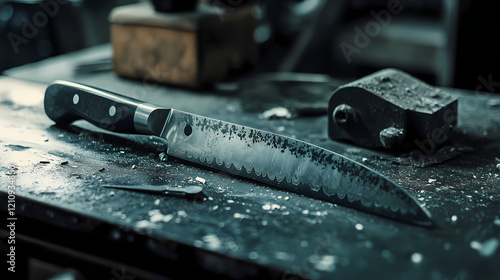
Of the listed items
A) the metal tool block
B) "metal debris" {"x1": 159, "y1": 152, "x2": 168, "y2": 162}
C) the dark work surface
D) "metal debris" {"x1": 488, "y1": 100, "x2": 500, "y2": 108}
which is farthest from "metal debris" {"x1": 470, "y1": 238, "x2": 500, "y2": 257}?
"metal debris" {"x1": 488, "y1": 100, "x2": 500, "y2": 108}

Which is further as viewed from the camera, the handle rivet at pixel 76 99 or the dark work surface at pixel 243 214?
the handle rivet at pixel 76 99

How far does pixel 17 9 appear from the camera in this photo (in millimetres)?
2699

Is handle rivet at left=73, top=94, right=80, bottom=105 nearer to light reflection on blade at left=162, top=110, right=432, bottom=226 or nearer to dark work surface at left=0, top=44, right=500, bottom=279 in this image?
dark work surface at left=0, top=44, right=500, bottom=279

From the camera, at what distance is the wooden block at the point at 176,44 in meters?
1.26

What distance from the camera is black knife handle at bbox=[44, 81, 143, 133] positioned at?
0.87m

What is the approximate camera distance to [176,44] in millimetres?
1267

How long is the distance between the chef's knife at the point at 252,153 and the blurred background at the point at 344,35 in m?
1.29

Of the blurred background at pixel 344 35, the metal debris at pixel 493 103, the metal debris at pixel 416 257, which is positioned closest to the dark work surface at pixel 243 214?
the metal debris at pixel 416 257

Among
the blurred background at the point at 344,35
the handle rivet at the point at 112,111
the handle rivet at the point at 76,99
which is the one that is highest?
the handle rivet at the point at 76,99

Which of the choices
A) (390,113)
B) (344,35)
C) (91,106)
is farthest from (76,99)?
(344,35)

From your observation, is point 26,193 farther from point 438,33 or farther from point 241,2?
point 438,33

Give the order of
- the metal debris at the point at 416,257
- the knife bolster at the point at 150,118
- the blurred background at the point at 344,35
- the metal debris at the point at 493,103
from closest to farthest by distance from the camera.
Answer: the metal debris at the point at 416,257
the knife bolster at the point at 150,118
the metal debris at the point at 493,103
the blurred background at the point at 344,35

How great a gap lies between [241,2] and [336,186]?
81cm

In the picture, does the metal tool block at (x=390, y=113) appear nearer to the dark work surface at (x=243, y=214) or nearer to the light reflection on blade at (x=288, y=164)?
the dark work surface at (x=243, y=214)
